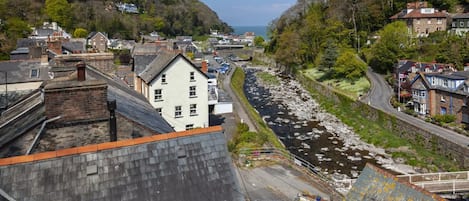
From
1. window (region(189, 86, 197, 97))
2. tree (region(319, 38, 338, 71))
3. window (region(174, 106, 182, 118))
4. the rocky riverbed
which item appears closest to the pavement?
the rocky riverbed

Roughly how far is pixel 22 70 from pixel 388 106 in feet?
112

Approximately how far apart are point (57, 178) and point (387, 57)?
55.1m

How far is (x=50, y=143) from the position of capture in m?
9.84

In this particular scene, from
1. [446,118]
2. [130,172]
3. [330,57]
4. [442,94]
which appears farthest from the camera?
[330,57]

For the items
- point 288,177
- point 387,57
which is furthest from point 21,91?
point 387,57

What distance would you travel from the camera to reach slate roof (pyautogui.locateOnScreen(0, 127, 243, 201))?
7.13m

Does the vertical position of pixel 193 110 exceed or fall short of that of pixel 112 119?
it falls short

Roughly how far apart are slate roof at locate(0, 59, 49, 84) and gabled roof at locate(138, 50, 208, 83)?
21.3 ft

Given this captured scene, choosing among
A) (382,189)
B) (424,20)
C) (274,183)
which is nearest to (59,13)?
(424,20)

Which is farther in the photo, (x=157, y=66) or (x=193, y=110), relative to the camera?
(x=193, y=110)

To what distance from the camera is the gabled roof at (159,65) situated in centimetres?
2861

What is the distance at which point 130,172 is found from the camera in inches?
303

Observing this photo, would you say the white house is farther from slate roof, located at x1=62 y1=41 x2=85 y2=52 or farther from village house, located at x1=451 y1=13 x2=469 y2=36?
village house, located at x1=451 y1=13 x2=469 y2=36

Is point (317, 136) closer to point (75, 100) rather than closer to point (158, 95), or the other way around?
point (158, 95)
